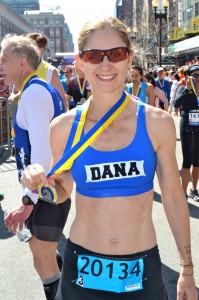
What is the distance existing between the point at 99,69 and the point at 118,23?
0.23 m

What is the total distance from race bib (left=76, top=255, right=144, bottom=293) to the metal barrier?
8.44 metres

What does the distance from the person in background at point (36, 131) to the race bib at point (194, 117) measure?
10.4 ft

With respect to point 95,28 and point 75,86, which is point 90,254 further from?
point 75,86

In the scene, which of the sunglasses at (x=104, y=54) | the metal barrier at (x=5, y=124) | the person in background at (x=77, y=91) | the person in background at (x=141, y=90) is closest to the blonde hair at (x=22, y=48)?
the sunglasses at (x=104, y=54)

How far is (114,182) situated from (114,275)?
0.39 metres


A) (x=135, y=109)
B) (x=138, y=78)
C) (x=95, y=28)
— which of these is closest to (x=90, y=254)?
(x=135, y=109)

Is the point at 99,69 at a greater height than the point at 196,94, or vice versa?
the point at 99,69

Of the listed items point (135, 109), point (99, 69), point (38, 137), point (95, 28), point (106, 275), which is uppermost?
point (95, 28)

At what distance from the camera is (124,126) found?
6.57 feet

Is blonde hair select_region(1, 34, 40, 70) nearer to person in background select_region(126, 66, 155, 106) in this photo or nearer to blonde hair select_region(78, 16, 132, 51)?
blonde hair select_region(78, 16, 132, 51)

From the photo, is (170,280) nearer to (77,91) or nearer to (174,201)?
(174,201)

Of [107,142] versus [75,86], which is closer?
[107,142]

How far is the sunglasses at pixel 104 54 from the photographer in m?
1.96

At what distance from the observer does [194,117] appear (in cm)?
584
